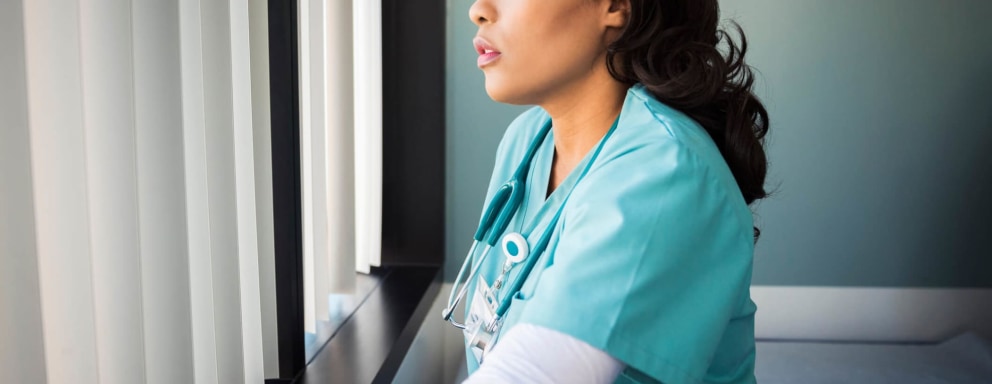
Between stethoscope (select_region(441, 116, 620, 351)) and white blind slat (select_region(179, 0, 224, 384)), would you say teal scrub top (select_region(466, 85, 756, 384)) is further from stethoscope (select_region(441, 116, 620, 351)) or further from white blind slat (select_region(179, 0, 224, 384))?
white blind slat (select_region(179, 0, 224, 384))

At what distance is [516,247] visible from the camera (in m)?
0.75

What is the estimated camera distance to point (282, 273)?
103cm

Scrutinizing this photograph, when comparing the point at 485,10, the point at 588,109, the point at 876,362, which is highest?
the point at 485,10

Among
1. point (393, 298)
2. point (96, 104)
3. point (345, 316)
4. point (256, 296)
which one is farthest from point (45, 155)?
point (393, 298)

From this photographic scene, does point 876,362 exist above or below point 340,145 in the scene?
below

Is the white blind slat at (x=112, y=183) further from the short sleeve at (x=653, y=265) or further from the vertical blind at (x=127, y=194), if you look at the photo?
the short sleeve at (x=653, y=265)

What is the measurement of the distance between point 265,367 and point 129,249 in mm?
470

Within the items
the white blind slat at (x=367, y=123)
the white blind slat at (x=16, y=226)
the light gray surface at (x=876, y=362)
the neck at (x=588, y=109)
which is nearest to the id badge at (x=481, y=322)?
the neck at (x=588, y=109)

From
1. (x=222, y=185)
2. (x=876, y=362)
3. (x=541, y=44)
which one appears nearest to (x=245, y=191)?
(x=222, y=185)

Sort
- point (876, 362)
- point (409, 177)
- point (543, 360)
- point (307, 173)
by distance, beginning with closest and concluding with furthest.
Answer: point (543, 360)
point (307, 173)
point (876, 362)
point (409, 177)

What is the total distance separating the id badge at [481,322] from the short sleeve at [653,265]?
0.74 feet

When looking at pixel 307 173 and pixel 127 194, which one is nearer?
pixel 127 194

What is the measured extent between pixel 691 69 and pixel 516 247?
261 mm

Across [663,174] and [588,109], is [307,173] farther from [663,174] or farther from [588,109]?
[663,174]
